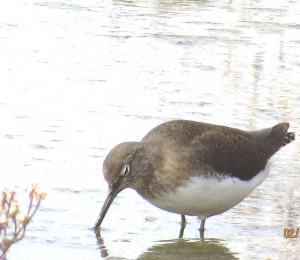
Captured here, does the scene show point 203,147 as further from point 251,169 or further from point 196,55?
point 196,55

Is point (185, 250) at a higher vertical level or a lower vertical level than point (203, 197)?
lower

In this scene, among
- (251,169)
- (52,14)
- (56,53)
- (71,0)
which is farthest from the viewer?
(71,0)

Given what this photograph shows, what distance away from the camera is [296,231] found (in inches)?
223

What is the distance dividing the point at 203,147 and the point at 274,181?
1.25m

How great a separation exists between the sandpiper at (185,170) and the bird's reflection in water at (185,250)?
202 millimetres

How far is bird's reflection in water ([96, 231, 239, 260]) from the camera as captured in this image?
5.24 metres

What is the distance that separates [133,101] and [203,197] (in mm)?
3126

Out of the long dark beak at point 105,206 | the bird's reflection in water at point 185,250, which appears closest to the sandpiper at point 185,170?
the long dark beak at point 105,206

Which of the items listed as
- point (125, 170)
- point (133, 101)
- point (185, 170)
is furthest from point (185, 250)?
point (133, 101)

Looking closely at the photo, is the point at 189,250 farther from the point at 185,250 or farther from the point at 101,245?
the point at 101,245

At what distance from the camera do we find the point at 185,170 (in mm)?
5473

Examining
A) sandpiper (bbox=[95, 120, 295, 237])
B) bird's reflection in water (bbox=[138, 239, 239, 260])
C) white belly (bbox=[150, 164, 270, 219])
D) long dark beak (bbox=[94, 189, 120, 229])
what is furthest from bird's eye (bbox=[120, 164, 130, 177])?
bird's reflection in water (bbox=[138, 239, 239, 260])

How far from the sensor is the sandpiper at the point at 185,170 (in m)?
5.43

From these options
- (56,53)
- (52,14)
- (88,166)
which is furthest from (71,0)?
(88,166)
